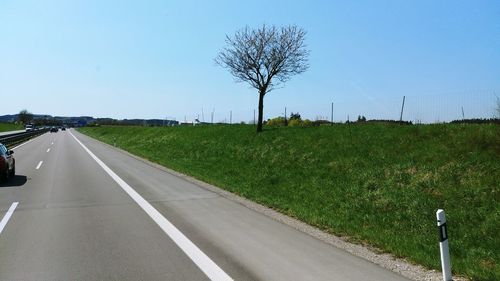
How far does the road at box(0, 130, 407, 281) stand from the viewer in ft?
18.9

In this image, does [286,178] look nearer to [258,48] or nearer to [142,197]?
[142,197]

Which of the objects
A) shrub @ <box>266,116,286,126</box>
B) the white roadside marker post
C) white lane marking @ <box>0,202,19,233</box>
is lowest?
white lane marking @ <box>0,202,19,233</box>

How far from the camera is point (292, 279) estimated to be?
215 inches

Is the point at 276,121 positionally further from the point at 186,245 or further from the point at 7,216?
the point at 186,245

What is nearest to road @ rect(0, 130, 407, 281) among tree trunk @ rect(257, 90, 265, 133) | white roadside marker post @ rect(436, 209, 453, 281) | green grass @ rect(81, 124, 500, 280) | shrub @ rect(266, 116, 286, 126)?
white roadside marker post @ rect(436, 209, 453, 281)

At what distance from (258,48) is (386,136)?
15.9m

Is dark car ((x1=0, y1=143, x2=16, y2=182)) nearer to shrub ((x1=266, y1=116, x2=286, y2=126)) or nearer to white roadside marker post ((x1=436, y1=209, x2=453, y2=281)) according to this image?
white roadside marker post ((x1=436, y1=209, x2=453, y2=281))

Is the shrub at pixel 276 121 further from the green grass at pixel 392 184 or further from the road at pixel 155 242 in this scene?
the road at pixel 155 242

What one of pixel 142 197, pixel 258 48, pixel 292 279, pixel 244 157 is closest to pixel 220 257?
pixel 292 279

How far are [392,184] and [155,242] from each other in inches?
281

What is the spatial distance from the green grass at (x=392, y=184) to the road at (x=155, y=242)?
118 cm

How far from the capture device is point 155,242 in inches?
290

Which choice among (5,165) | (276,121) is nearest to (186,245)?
(5,165)

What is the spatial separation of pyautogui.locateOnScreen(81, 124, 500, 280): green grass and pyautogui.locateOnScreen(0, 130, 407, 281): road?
1.18 metres
